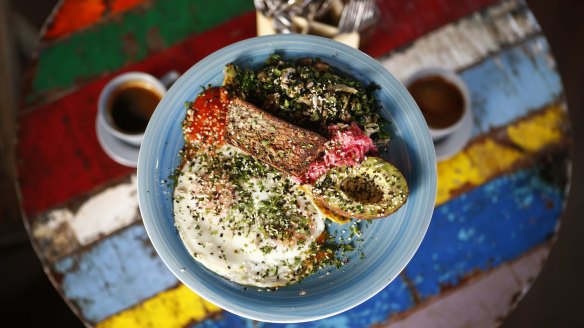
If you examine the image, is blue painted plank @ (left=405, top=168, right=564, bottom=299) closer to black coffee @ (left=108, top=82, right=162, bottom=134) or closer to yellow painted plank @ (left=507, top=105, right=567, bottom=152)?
yellow painted plank @ (left=507, top=105, right=567, bottom=152)

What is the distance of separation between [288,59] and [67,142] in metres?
0.78

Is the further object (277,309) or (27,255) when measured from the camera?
(27,255)

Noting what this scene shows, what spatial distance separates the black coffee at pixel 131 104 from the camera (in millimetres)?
1470

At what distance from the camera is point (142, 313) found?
1.44 metres

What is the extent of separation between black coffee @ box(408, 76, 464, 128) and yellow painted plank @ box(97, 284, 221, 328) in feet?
2.73

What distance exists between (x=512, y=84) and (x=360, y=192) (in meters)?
0.74

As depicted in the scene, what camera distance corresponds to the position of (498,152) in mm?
1530

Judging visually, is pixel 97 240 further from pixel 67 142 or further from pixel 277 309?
pixel 277 309

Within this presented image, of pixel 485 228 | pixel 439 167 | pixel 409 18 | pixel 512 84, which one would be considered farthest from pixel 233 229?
pixel 512 84

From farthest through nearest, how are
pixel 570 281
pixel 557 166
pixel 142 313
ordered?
pixel 570 281 → pixel 557 166 → pixel 142 313

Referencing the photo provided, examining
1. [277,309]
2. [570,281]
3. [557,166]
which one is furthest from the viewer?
[570,281]

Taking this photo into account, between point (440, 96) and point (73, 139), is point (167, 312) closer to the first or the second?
point (73, 139)

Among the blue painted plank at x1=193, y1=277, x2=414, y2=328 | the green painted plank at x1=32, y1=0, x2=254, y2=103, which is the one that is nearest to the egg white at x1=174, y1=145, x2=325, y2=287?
the blue painted plank at x1=193, y1=277, x2=414, y2=328

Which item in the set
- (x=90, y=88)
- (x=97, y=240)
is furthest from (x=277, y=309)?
(x=90, y=88)
